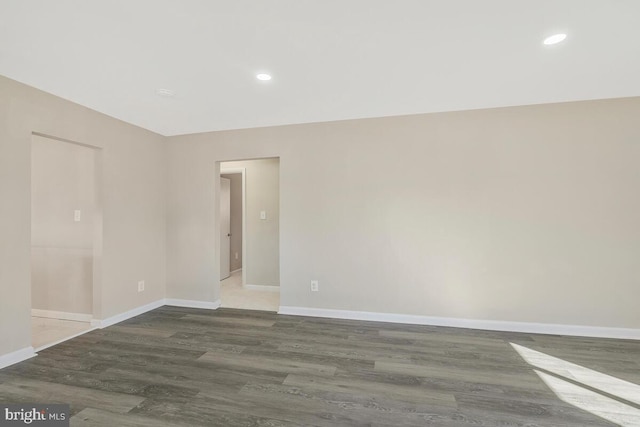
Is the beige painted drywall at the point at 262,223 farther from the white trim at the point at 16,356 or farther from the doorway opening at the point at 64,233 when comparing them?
the white trim at the point at 16,356

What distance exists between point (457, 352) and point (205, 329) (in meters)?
2.63

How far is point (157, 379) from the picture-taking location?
2.17 meters

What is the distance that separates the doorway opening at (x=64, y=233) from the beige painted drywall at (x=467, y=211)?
1392 millimetres

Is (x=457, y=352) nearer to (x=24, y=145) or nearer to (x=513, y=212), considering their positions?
(x=513, y=212)

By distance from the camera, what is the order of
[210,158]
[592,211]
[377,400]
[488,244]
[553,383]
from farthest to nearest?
1. [210,158]
2. [488,244]
3. [592,211]
4. [553,383]
5. [377,400]

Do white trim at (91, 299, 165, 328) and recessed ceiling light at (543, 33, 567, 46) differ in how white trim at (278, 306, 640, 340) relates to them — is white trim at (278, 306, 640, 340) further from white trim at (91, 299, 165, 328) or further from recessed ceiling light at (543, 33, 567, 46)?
recessed ceiling light at (543, 33, 567, 46)

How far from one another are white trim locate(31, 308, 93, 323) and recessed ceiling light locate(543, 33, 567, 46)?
513cm

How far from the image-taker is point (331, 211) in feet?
11.6

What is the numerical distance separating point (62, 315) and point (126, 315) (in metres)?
0.75

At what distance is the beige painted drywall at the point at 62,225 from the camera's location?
10.9ft

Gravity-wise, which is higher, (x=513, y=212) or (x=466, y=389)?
(x=513, y=212)

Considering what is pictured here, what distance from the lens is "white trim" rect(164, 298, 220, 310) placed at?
12.8 feet

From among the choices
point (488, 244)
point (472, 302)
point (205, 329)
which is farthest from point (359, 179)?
point (205, 329)

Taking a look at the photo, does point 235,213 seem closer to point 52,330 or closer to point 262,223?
point 262,223
